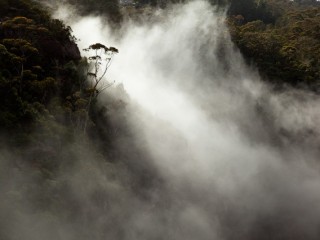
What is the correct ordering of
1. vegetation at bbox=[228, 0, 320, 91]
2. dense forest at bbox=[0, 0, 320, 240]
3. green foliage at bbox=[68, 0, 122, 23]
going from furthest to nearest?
1. vegetation at bbox=[228, 0, 320, 91]
2. green foliage at bbox=[68, 0, 122, 23]
3. dense forest at bbox=[0, 0, 320, 240]

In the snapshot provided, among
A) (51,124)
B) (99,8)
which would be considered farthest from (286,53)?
(51,124)

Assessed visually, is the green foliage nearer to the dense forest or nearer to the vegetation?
the dense forest

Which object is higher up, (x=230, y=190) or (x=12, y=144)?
(x=230, y=190)

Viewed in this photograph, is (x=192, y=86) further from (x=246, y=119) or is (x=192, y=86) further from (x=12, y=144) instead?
(x=12, y=144)

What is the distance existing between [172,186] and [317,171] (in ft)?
51.5

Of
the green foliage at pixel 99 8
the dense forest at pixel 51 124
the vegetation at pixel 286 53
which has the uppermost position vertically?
the vegetation at pixel 286 53

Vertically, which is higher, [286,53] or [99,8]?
[286,53]

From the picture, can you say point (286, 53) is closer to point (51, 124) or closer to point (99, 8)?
point (99, 8)

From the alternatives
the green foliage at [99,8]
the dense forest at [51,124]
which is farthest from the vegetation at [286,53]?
the dense forest at [51,124]

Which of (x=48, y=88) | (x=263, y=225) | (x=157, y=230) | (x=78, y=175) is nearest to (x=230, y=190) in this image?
(x=263, y=225)

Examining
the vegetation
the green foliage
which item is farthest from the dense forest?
the vegetation

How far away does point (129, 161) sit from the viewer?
85.6ft

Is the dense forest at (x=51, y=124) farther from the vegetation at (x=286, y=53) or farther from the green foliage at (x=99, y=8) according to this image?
the vegetation at (x=286, y=53)

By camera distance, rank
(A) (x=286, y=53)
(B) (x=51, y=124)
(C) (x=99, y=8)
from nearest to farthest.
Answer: (B) (x=51, y=124) < (C) (x=99, y=8) < (A) (x=286, y=53)
